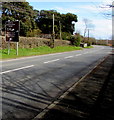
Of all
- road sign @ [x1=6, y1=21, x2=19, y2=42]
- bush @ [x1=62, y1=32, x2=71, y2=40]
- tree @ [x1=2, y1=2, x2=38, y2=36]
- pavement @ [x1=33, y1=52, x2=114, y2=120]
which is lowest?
pavement @ [x1=33, y1=52, x2=114, y2=120]

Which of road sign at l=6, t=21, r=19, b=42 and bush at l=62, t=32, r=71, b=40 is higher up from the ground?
bush at l=62, t=32, r=71, b=40

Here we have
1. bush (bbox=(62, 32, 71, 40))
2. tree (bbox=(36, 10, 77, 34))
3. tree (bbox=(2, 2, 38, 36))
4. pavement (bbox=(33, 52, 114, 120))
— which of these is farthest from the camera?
tree (bbox=(36, 10, 77, 34))

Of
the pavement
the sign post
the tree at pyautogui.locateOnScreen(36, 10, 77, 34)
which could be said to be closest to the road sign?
the sign post

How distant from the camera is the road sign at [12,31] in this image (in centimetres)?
2292

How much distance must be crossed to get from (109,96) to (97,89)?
1.07 meters

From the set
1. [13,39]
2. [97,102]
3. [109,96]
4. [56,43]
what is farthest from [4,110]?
[56,43]

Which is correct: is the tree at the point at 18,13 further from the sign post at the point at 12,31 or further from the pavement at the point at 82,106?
the pavement at the point at 82,106

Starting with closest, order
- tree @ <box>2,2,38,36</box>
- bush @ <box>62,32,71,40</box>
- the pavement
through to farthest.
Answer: the pavement
tree @ <box>2,2,38,36</box>
bush @ <box>62,32,71,40</box>

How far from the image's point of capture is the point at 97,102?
536cm

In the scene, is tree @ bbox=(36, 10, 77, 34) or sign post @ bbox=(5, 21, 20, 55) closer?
sign post @ bbox=(5, 21, 20, 55)

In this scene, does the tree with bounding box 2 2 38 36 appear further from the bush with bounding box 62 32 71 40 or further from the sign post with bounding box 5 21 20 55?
the bush with bounding box 62 32 71 40

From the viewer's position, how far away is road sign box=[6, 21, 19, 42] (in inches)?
902

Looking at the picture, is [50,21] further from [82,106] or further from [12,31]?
[82,106]

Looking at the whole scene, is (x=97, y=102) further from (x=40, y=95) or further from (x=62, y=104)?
(x=40, y=95)
